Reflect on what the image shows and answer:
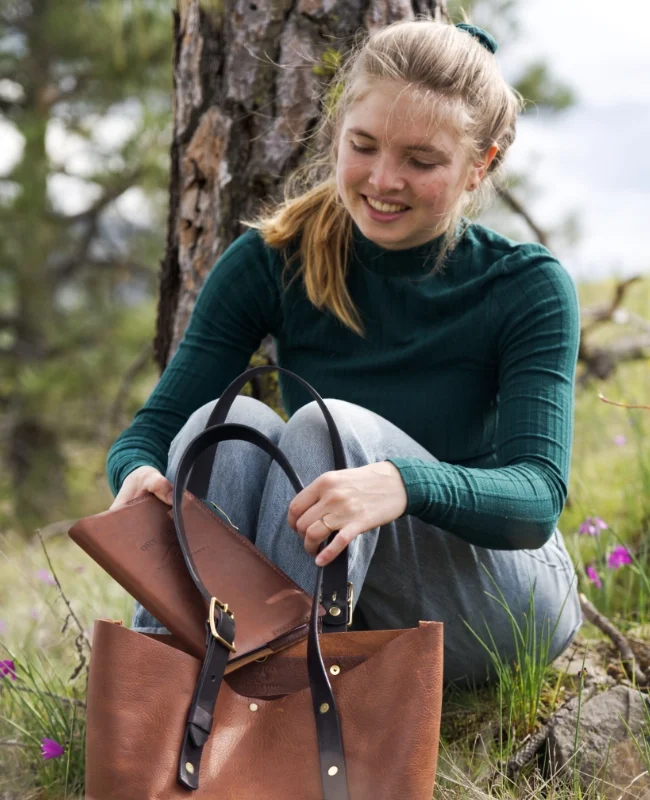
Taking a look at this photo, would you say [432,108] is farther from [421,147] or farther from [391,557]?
[391,557]

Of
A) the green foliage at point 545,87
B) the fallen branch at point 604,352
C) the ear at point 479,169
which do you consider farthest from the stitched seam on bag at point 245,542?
the green foliage at point 545,87

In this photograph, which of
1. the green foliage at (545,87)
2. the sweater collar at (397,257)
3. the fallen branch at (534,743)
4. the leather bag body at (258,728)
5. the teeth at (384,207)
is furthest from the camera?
the green foliage at (545,87)

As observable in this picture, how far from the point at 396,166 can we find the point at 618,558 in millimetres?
892

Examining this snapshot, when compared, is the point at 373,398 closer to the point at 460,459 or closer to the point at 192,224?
the point at 460,459

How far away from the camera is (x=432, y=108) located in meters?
1.47

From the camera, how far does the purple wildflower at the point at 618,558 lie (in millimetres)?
1765

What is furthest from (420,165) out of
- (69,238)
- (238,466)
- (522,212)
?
(69,238)

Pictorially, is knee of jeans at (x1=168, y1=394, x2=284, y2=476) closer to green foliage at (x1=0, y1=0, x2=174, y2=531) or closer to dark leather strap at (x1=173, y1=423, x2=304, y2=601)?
dark leather strap at (x1=173, y1=423, x2=304, y2=601)

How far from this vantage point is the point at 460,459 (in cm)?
167

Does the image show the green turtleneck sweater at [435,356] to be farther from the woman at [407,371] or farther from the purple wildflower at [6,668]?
the purple wildflower at [6,668]

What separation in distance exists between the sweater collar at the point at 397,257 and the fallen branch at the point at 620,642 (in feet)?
2.32

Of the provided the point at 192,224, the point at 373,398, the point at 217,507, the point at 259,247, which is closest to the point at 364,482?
the point at 217,507

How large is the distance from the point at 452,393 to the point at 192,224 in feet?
2.80

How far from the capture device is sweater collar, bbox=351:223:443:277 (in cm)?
166
